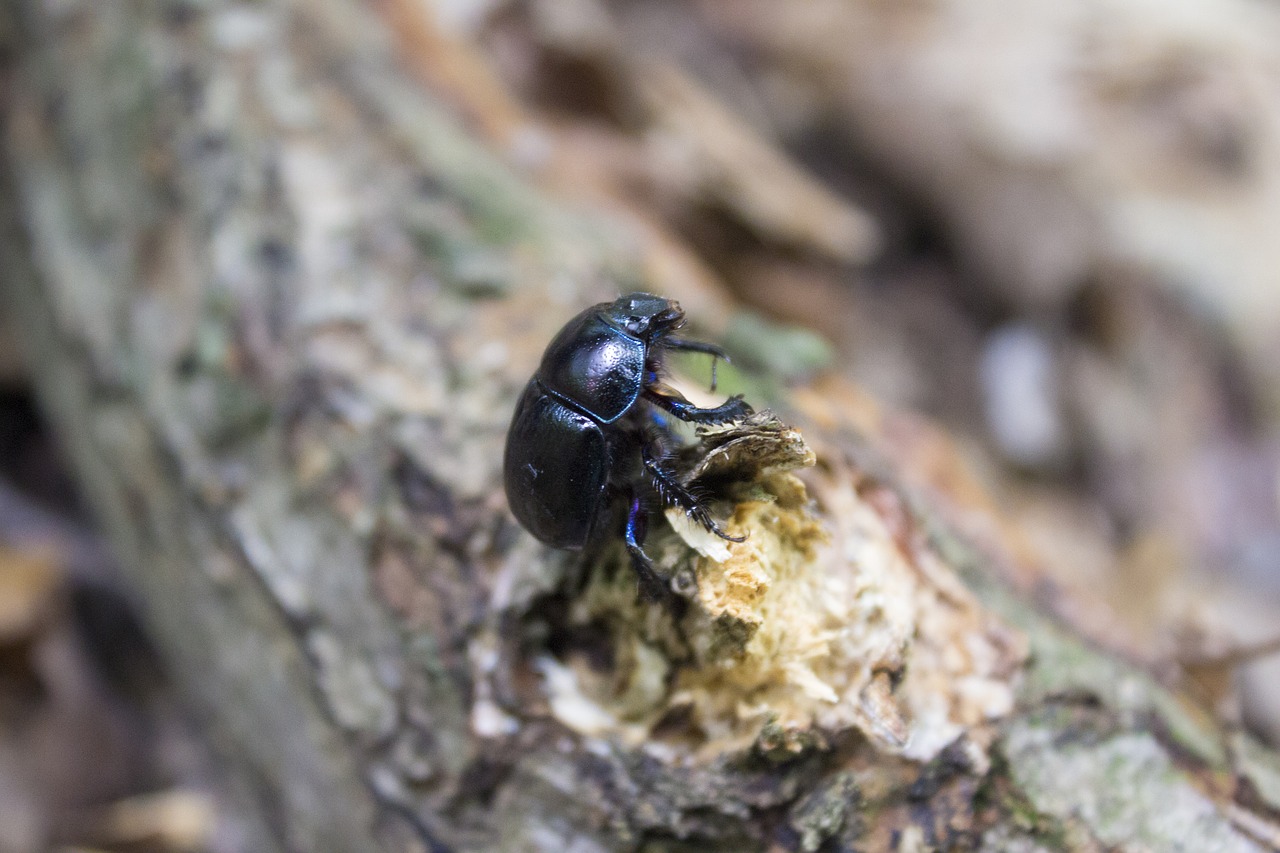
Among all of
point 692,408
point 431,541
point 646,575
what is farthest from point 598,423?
point 431,541

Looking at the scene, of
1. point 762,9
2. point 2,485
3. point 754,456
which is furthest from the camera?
point 762,9

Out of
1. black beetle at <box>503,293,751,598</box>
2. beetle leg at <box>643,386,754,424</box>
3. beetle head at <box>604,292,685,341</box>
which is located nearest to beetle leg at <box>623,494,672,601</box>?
black beetle at <box>503,293,751,598</box>

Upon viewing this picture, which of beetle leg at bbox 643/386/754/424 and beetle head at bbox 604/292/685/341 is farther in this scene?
beetle head at bbox 604/292/685/341

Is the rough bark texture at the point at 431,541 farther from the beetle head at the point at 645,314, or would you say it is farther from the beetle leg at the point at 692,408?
the beetle head at the point at 645,314

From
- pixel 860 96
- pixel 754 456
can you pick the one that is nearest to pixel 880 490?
pixel 754 456

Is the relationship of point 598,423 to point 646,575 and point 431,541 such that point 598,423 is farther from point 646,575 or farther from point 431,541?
point 431,541

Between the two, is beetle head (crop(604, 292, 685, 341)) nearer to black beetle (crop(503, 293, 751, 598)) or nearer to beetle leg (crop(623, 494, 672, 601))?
black beetle (crop(503, 293, 751, 598))

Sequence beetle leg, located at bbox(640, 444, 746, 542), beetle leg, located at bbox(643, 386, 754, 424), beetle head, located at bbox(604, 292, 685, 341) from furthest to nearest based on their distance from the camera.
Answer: beetle head, located at bbox(604, 292, 685, 341), beetle leg, located at bbox(643, 386, 754, 424), beetle leg, located at bbox(640, 444, 746, 542)

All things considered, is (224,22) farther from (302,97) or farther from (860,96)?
(860,96)
